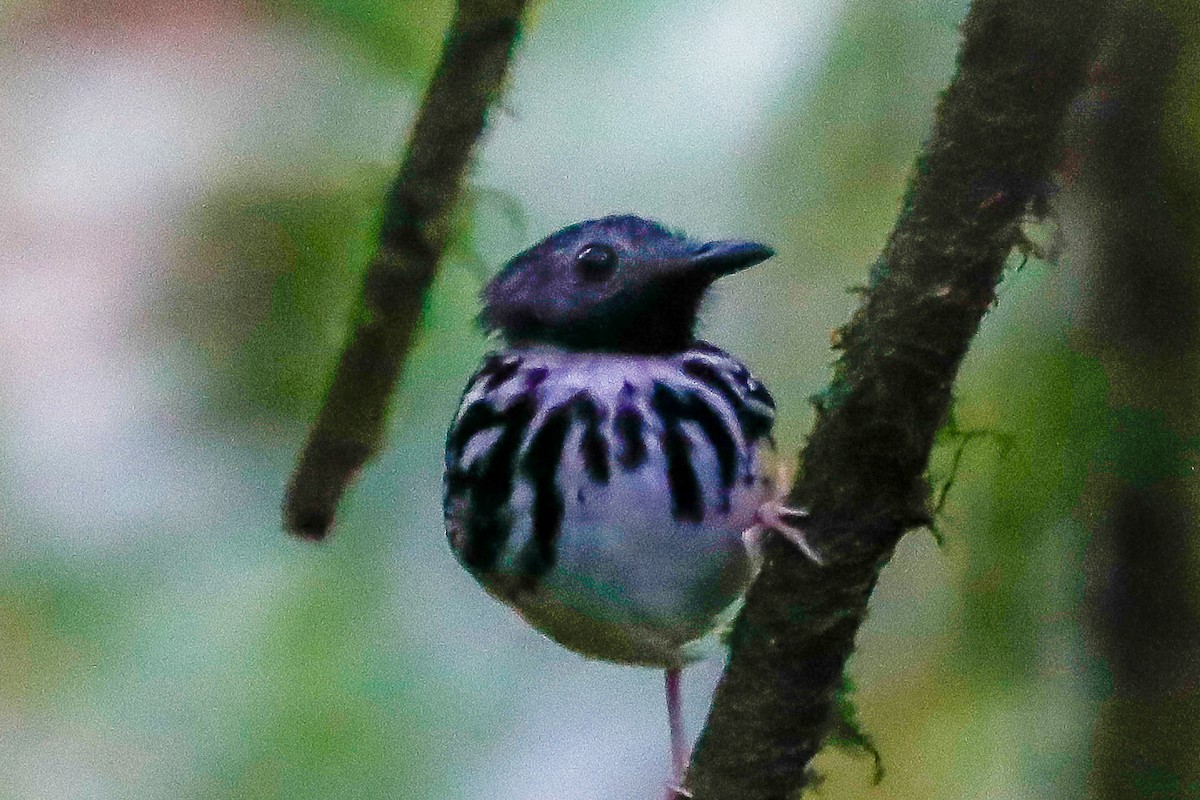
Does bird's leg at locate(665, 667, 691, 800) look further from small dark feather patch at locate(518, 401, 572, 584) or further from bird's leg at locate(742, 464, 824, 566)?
bird's leg at locate(742, 464, 824, 566)

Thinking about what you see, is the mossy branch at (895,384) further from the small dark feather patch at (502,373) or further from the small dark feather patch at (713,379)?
the small dark feather patch at (502,373)

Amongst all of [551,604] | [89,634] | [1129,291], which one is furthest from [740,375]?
[89,634]

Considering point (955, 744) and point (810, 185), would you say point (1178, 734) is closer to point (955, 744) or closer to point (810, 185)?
point (955, 744)

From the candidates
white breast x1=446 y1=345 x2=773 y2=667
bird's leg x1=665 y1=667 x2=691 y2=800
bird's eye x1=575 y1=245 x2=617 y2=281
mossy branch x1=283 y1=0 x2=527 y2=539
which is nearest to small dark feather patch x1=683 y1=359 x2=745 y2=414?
white breast x1=446 y1=345 x2=773 y2=667

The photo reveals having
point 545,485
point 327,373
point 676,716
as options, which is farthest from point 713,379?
point 327,373

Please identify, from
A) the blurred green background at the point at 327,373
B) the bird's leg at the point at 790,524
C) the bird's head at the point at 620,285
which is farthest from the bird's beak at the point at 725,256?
the blurred green background at the point at 327,373
